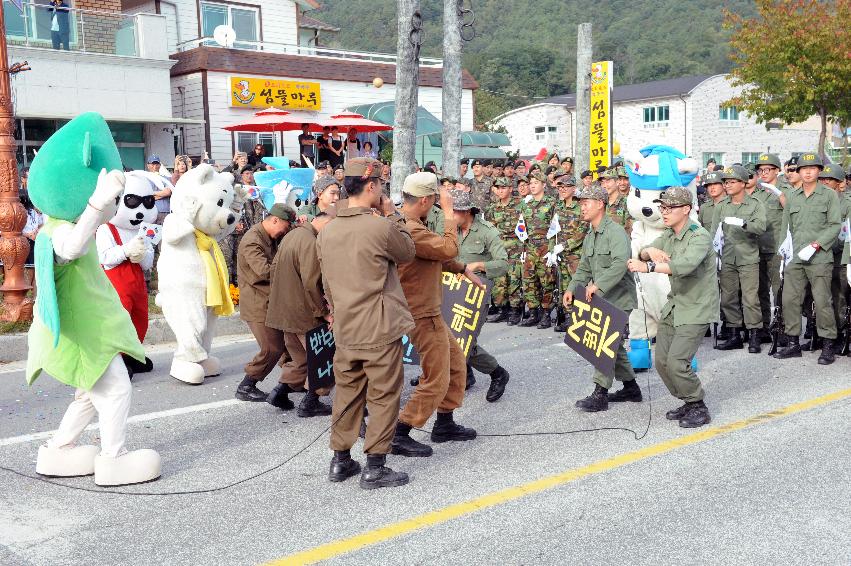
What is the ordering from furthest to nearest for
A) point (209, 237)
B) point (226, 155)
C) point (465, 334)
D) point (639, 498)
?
1. point (226, 155)
2. point (209, 237)
3. point (465, 334)
4. point (639, 498)

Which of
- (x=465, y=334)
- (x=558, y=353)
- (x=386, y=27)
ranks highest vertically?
(x=386, y=27)

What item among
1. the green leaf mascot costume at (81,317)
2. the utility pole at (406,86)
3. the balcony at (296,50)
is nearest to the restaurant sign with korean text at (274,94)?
the balcony at (296,50)

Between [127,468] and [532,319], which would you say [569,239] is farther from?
[127,468]

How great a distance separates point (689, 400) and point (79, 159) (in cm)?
448

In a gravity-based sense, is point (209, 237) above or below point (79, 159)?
below

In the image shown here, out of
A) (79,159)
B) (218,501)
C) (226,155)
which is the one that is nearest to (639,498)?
(218,501)

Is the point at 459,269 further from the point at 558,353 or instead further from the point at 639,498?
the point at 558,353

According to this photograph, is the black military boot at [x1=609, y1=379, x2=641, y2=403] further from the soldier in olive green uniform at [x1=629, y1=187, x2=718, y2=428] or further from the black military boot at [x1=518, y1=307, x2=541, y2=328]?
the black military boot at [x1=518, y1=307, x2=541, y2=328]

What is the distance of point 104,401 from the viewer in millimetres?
5258

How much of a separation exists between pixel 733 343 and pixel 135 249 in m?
6.06

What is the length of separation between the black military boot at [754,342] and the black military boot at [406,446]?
4.65 metres

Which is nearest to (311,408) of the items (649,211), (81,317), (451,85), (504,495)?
(81,317)

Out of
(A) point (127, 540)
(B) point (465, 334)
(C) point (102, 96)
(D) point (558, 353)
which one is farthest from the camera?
(C) point (102, 96)

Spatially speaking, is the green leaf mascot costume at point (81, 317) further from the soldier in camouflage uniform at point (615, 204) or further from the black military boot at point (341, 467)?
the soldier in camouflage uniform at point (615, 204)
